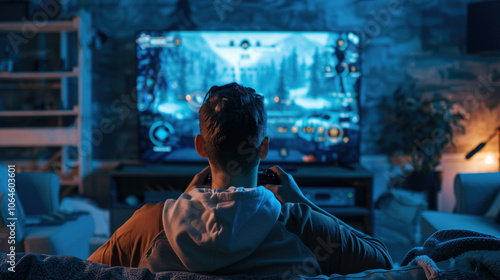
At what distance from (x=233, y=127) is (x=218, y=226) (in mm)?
255

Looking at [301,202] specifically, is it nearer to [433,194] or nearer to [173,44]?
[173,44]

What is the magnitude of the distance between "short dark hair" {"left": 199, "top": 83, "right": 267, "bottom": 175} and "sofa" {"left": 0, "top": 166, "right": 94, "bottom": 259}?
137 cm

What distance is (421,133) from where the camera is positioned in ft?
10.7

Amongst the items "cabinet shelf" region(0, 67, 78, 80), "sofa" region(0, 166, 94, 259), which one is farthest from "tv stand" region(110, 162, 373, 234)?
"cabinet shelf" region(0, 67, 78, 80)

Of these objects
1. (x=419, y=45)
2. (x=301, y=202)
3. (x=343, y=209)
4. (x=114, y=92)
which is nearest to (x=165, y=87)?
(x=114, y=92)

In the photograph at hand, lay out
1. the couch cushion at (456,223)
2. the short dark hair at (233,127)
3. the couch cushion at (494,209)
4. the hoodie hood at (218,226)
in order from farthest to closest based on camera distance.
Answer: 1. the couch cushion at (494,209)
2. the couch cushion at (456,223)
3. the short dark hair at (233,127)
4. the hoodie hood at (218,226)

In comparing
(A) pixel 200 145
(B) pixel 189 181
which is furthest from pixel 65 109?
(A) pixel 200 145

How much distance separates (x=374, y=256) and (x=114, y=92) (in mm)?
3029

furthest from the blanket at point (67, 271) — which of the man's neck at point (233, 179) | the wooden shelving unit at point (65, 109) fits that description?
the wooden shelving unit at point (65, 109)

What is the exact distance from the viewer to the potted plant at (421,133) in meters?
3.22

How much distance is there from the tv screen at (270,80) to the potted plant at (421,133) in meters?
0.38

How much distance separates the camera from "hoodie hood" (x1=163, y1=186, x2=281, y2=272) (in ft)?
2.73

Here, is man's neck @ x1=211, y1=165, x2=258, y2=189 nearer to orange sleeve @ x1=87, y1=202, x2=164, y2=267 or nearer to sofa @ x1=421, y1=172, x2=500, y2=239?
orange sleeve @ x1=87, y1=202, x2=164, y2=267

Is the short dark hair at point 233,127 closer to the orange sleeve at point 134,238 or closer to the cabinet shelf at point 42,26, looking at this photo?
the orange sleeve at point 134,238
